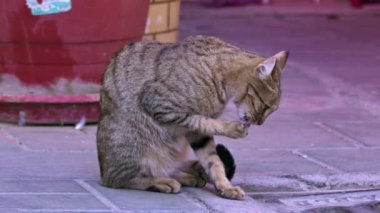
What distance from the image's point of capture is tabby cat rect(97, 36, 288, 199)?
5.30 metres

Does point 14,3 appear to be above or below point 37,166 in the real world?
above

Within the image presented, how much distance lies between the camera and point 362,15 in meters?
14.0

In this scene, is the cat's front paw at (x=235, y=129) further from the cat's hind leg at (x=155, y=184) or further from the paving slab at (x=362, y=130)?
the paving slab at (x=362, y=130)

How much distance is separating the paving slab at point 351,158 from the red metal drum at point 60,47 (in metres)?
1.60

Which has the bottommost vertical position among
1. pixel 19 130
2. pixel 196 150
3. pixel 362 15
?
pixel 362 15

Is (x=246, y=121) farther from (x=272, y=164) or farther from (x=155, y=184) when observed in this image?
(x=272, y=164)

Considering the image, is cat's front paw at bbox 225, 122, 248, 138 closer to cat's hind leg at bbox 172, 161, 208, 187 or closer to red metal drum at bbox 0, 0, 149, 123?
cat's hind leg at bbox 172, 161, 208, 187

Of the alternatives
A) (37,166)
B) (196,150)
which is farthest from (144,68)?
(37,166)

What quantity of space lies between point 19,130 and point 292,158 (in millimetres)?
1944

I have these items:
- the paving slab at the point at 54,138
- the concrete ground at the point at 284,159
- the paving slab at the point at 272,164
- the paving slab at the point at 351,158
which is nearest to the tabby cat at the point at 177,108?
the concrete ground at the point at 284,159

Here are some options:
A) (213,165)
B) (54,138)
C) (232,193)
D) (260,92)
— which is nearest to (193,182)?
(213,165)

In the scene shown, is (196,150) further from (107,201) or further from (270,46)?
(270,46)

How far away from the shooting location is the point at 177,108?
208 inches

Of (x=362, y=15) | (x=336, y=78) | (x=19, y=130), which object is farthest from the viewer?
(x=362, y=15)
